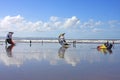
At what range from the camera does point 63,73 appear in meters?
13.9

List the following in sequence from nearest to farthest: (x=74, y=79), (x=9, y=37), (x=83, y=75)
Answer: (x=74, y=79) < (x=83, y=75) < (x=9, y=37)

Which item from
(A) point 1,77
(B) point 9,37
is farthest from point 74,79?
(B) point 9,37

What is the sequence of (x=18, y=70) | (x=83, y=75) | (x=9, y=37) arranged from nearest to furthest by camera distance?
1. (x=83, y=75)
2. (x=18, y=70)
3. (x=9, y=37)

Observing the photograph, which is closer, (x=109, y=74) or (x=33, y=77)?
(x=33, y=77)

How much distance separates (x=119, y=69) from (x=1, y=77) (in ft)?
20.0

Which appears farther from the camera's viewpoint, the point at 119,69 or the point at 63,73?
the point at 119,69

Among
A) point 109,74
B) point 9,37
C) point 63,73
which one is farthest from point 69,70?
point 9,37

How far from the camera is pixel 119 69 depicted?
15305 mm

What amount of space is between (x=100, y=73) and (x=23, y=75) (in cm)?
357

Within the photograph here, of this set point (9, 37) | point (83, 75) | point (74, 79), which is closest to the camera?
point (74, 79)

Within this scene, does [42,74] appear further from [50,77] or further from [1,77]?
[1,77]

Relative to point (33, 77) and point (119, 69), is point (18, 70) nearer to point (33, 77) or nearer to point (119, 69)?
point (33, 77)

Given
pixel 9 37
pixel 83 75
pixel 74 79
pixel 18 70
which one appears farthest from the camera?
pixel 9 37

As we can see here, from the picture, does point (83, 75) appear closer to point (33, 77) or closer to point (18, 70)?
point (33, 77)
